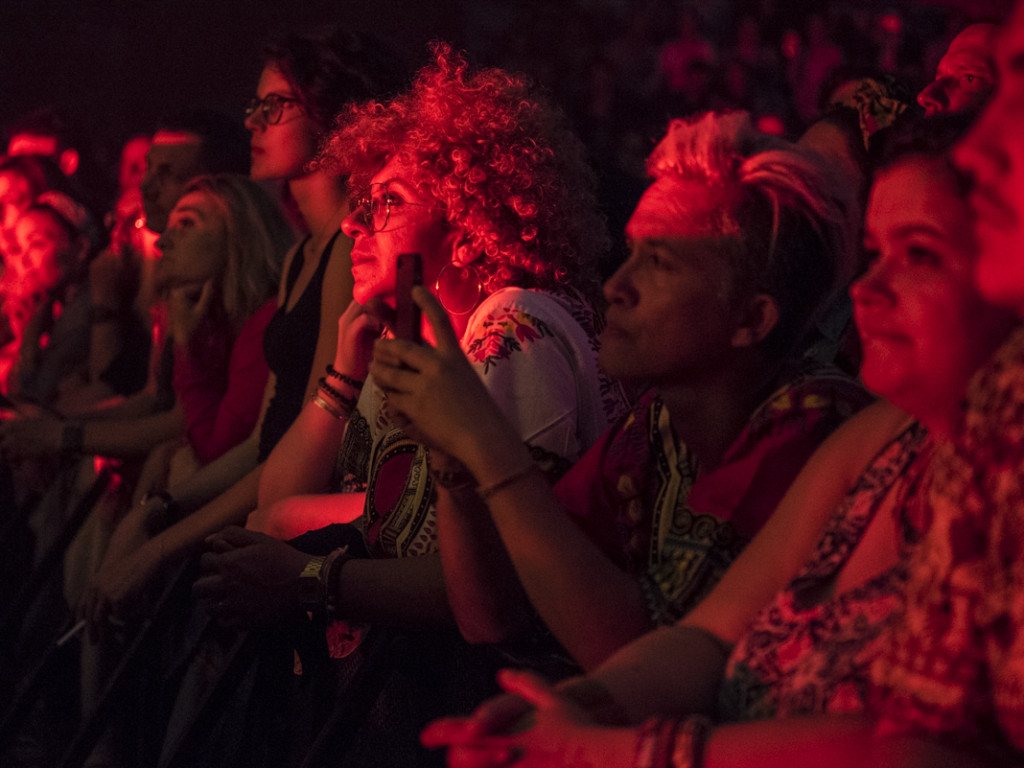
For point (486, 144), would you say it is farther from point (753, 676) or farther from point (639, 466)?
point (753, 676)

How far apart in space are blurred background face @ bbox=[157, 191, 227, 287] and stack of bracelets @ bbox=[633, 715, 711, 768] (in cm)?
276

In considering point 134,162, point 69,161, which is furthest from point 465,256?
point 69,161

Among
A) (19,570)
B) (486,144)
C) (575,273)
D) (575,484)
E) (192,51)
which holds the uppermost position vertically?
(192,51)

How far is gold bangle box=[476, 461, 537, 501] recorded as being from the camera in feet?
4.69

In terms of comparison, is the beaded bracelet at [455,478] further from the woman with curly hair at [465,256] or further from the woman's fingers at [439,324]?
the woman with curly hair at [465,256]

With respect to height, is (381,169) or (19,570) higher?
(381,169)

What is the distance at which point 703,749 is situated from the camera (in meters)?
1.05

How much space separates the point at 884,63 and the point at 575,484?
17.8ft

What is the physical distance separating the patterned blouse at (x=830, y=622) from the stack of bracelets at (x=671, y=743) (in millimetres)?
98

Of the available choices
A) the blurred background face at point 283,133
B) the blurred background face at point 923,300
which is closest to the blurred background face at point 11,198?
the blurred background face at point 283,133

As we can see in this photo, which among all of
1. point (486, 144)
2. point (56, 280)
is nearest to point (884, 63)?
point (56, 280)

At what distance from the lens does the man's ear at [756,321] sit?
1.56 meters

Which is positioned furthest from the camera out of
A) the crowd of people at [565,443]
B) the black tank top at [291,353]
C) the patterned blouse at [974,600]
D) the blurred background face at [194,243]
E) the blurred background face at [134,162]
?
the blurred background face at [134,162]

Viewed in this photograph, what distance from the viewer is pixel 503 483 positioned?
4.69 feet
